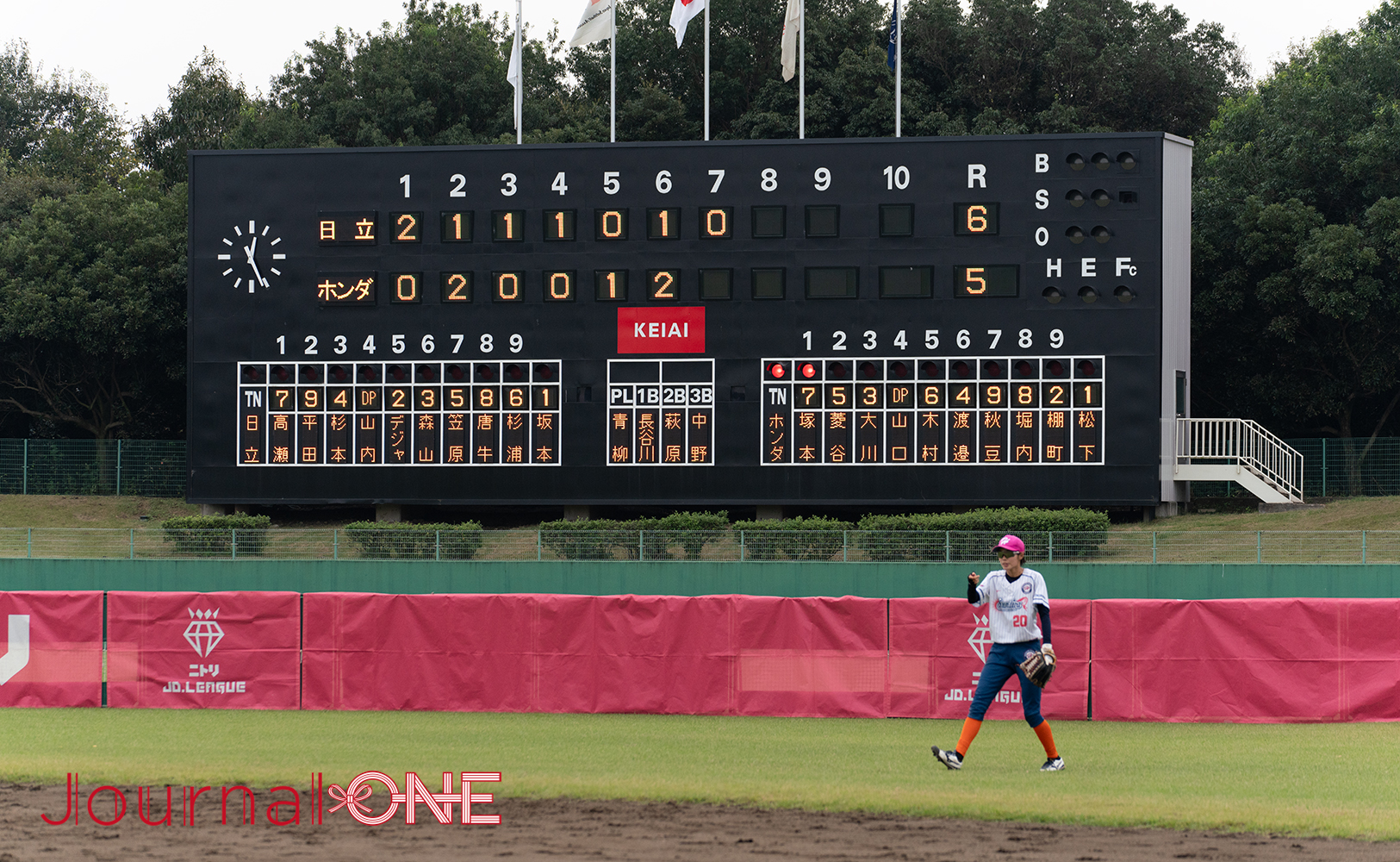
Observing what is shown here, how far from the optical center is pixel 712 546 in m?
24.3

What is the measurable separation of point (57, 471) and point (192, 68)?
32.1 m

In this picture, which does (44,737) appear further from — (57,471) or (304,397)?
(57,471)

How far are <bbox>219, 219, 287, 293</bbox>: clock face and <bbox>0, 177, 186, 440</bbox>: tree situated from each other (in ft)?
34.1

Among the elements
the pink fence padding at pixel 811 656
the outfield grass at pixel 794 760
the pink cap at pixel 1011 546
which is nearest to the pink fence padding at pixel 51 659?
the outfield grass at pixel 794 760

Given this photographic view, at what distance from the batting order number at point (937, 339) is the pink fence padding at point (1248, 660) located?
1244 centimetres

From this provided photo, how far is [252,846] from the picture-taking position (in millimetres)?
8953

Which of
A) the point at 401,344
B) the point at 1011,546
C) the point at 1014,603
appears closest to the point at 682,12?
the point at 401,344

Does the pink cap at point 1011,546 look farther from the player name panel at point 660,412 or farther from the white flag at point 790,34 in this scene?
the white flag at point 790,34

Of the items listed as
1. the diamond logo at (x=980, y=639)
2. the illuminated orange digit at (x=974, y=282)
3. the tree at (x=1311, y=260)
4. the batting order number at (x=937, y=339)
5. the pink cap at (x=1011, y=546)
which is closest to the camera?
the pink cap at (x=1011, y=546)

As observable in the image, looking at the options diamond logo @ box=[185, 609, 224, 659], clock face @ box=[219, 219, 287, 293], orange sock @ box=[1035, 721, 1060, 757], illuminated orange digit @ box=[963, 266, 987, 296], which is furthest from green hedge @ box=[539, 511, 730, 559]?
orange sock @ box=[1035, 721, 1060, 757]

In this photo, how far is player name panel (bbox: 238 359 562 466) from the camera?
28.0 meters

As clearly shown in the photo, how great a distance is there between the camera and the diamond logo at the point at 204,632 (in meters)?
16.0

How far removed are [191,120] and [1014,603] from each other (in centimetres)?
5597

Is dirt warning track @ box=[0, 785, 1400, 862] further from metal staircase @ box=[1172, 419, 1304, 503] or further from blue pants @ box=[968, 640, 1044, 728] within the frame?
metal staircase @ box=[1172, 419, 1304, 503]
